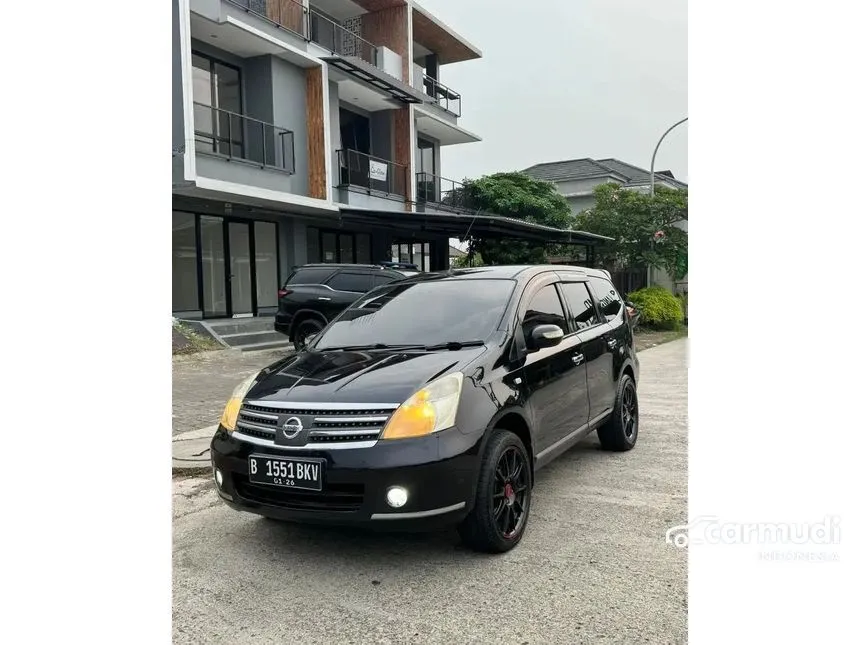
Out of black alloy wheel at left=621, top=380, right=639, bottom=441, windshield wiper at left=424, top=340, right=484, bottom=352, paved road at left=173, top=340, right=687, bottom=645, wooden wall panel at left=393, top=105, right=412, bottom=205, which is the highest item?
wooden wall panel at left=393, top=105, right=412, bottom=205

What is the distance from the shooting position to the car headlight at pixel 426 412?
3.30m

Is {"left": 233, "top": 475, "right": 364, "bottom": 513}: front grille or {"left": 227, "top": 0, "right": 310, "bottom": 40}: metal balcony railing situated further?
{"left": 227, "top": 0, "right": 310, "bottom": 40}: metal balcony railing

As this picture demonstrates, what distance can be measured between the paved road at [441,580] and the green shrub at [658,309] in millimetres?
15601

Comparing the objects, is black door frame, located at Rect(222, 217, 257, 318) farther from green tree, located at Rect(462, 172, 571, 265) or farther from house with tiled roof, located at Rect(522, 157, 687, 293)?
house with tiled roof, located at Rect(522, 157, 687, 293)

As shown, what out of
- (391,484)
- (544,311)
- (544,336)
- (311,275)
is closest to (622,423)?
(544,311)

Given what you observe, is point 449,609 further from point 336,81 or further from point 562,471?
point 336,81

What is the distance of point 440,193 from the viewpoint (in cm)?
2539

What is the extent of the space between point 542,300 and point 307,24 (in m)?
15.3

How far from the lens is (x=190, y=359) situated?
38.8 feet

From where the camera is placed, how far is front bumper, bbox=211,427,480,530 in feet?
10.6

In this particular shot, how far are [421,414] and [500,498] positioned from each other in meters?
0.70

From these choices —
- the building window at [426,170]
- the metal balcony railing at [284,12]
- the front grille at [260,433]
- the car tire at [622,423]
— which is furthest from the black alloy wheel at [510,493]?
the building window at [426,170]

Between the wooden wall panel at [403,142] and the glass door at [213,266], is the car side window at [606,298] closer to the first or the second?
the glass door at [213,266]

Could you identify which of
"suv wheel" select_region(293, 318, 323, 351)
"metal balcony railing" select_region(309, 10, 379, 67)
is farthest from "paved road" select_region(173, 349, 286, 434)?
"metal balcony railing" select_region(309, 10, 379, 67)
